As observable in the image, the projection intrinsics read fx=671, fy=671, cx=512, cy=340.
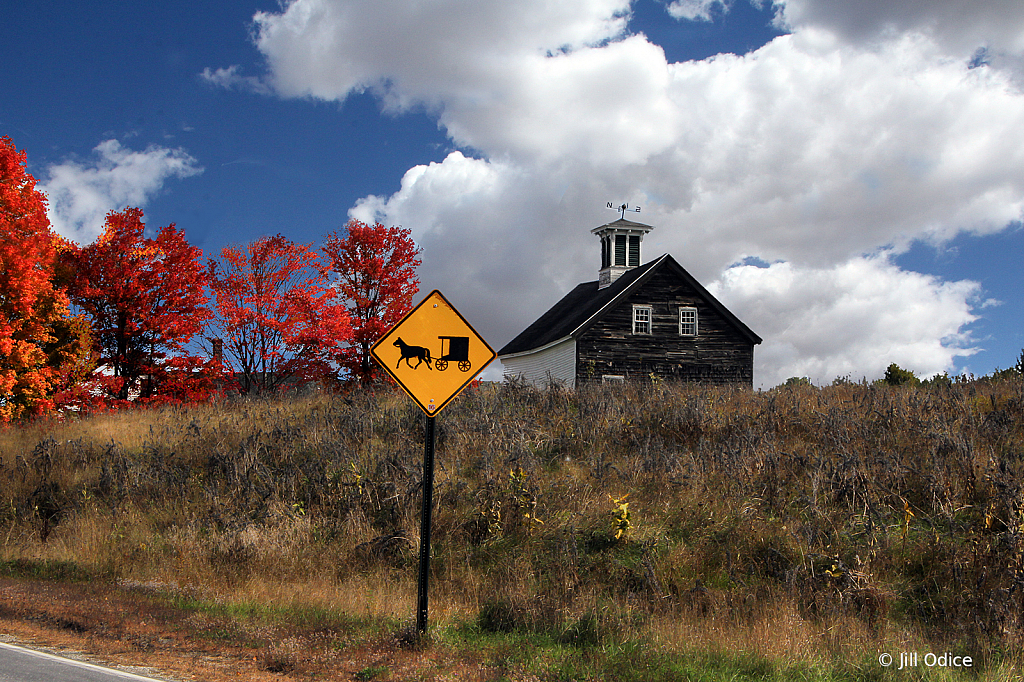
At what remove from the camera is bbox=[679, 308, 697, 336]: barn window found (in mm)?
31656

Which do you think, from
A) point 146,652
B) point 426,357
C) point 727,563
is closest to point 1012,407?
point 727,563

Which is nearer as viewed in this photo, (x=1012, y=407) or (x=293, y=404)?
(x=1012, y=407)

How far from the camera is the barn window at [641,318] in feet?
103

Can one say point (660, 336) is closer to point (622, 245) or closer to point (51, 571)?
point (622, 245)

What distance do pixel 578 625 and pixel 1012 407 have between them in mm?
10111

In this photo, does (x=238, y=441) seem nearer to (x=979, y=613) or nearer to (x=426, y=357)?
(x=426, y=357)

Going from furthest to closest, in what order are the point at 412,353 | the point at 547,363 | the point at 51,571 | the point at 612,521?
1. the point at 547,363
2. the point at 51,571
3. the point at 612,521
4. the point at 412,353

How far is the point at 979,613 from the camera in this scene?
7668 millimetres

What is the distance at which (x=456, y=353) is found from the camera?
24.9ft

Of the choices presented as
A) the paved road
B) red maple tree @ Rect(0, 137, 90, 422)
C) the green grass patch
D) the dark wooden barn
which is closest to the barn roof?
the dark wooden barn

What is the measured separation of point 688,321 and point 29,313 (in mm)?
25835

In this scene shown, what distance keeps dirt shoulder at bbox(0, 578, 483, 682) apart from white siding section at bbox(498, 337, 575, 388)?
19612 millimetres

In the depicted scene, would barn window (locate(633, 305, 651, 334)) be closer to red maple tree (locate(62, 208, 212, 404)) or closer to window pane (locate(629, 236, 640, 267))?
window pane (locate(629, 236, 640, 267))

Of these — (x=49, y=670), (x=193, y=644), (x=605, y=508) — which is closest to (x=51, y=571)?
(x=193, y=644)
